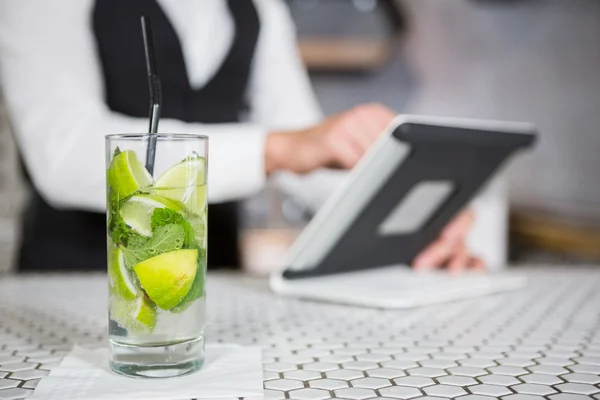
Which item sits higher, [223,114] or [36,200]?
[223,114]

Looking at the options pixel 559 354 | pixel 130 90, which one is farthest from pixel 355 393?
pixel 130 90

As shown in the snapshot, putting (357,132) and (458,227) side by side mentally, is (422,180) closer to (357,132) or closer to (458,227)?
(357,132)

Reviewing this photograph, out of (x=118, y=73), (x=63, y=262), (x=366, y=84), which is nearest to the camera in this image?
(x=118, y=73)

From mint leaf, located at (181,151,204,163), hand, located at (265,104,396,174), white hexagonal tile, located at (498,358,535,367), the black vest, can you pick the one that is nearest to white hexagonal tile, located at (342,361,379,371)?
white hexagonal tile, located at (498,358,535,367)

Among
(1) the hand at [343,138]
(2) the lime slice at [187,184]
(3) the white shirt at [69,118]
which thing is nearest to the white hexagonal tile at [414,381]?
(2) the lime slice at [187,184]

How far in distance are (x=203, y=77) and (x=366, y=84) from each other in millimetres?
2094

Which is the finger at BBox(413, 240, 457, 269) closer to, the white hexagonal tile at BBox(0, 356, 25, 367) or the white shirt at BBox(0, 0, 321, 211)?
the white shirt at BBox(0, 0, 321, 211)

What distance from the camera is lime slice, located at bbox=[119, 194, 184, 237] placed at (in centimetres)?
59

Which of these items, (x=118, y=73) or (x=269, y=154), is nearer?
(x=269, y=154)

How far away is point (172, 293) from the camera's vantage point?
1.95 feet

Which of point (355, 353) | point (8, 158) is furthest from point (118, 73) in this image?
point (8, 158)

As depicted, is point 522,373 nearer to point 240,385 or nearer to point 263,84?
point 240,385

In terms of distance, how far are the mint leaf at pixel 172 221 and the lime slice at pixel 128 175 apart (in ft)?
0.08

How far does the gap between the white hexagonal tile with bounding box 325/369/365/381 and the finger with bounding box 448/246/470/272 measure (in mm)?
639
